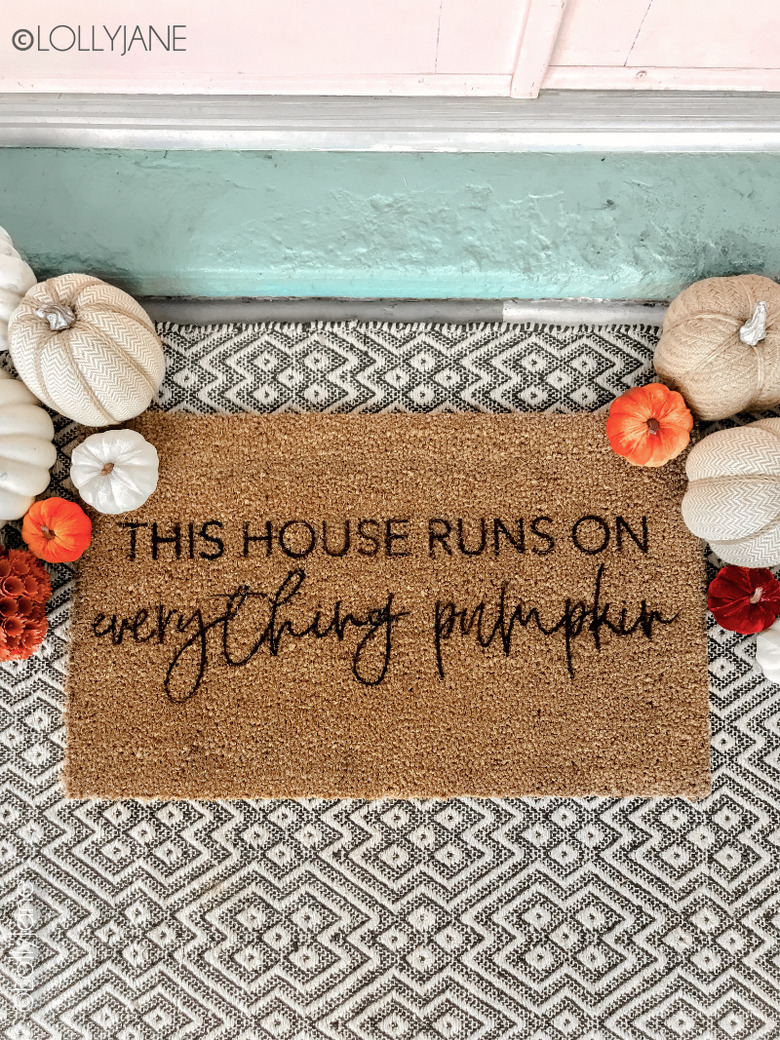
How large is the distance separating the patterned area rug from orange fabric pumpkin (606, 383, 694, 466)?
15.1 inches

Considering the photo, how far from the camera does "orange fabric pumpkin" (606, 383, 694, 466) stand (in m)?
1.31

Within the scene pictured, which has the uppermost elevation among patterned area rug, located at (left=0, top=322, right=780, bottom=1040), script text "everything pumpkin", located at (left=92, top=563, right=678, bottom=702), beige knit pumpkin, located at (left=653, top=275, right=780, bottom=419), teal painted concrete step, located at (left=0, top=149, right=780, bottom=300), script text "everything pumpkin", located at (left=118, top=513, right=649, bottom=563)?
teal painted concrete step, located at (left=0, top=149, right=780, bottom=300)

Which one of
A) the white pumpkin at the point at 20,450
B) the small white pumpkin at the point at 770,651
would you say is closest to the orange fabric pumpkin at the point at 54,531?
the white pumpkin at the point at 20,450

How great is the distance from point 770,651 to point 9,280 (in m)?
1.47

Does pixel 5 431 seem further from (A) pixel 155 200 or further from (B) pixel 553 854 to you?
(B) pixel 553 854

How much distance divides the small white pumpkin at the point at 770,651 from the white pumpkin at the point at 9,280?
4.70 feet

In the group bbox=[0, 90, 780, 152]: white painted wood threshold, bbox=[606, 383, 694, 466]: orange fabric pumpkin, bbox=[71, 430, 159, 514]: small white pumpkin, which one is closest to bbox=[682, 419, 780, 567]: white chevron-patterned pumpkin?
bbox=[606, 383, 694, 466]: orange fabric pumpkin

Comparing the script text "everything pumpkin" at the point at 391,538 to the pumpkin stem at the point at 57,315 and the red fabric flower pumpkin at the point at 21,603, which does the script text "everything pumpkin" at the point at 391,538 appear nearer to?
the red fabric flower pumpkin at the point at 21,603

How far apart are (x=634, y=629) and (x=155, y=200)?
1.16m

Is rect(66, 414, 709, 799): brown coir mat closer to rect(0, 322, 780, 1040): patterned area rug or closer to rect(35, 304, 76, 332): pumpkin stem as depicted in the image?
rect(0, 322, 780, 1040): patterned area rug

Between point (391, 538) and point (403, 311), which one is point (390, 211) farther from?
point (391, 538)

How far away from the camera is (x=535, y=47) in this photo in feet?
3.92

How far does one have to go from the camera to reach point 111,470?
4.33 feet

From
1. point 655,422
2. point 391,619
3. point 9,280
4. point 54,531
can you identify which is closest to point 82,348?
point 9,280
